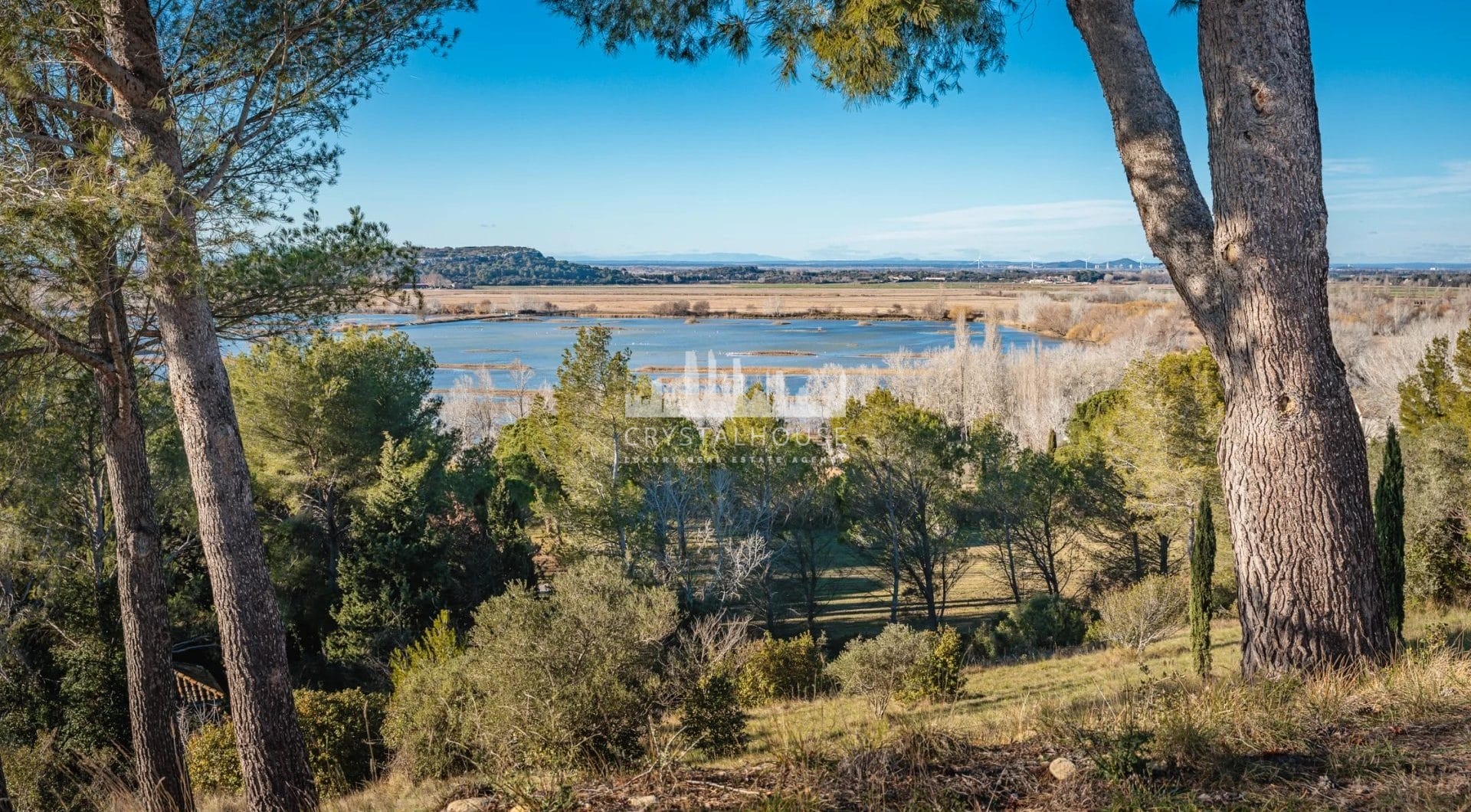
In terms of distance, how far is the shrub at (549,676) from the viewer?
607cm

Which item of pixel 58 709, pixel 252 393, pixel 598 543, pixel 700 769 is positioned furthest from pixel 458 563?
pixel 700 769

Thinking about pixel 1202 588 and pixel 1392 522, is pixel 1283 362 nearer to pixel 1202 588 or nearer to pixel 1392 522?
pixel 1392 522

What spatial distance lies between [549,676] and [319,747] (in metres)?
4.11

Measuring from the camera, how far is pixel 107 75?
431 cm

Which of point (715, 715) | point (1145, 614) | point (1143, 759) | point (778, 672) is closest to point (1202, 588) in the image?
point (1145, 614)

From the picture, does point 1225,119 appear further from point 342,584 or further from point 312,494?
point 312,494

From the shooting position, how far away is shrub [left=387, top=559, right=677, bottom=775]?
607cm

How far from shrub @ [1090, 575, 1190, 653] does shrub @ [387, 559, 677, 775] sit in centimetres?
959

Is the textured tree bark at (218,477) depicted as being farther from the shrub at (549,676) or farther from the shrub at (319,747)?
the shrub at (319,747)

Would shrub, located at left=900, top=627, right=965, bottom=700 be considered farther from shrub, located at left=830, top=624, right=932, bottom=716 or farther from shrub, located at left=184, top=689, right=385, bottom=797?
shrub, located at left=184, top=689, right=385, bottom=797

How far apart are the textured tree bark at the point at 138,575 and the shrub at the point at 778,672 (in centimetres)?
862

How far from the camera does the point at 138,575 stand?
5.50 meters

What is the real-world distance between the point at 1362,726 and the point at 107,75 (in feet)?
21.3

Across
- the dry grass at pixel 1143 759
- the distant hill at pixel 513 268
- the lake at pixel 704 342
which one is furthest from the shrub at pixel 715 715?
the lake at pixel 704 342
